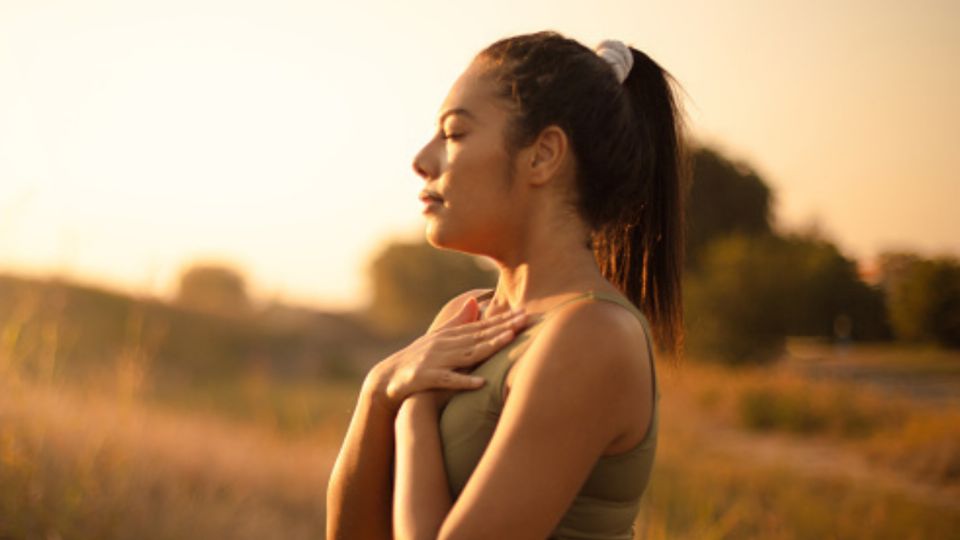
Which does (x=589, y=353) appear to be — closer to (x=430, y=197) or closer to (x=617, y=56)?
(x=430, y=197)

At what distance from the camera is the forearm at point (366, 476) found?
1843 mm

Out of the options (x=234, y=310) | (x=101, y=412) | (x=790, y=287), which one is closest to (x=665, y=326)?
(x=101, y=412)

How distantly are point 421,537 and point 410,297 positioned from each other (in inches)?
798

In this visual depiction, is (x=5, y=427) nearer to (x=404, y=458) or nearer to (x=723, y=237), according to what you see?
(x=404, y=458)

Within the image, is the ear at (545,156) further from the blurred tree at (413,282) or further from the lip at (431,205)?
the blurred tree at (413,282)

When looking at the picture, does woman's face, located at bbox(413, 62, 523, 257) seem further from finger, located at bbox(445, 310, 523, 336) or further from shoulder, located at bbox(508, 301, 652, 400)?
shoulder, located at bbox(508, 301, 652, 400)

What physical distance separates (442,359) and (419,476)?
19 cm

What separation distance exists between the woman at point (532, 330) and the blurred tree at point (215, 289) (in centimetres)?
2006

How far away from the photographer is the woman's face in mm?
1791

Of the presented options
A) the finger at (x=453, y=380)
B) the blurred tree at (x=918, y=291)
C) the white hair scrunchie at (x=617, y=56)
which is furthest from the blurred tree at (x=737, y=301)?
the finger at (x=453, y=380)

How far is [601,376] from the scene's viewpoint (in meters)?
1.59

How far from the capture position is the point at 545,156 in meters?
1.79

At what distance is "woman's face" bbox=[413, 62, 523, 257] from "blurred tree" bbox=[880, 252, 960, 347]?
4573 millimetres

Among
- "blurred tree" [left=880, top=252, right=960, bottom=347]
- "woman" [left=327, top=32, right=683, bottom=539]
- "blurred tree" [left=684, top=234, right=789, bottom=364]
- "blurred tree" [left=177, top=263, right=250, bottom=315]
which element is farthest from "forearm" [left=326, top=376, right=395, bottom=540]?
"blurred tree" [left=177, top=263, right=250, bottom=315]
